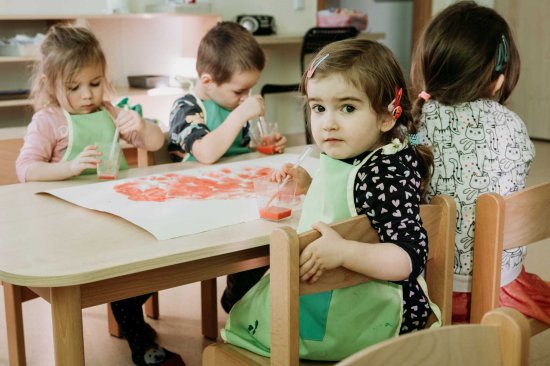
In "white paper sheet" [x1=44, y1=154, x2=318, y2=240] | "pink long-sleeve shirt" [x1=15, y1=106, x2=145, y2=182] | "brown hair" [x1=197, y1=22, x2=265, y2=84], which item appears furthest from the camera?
"brown hair" [x1=197, y1=22, x2=265, y2=84]

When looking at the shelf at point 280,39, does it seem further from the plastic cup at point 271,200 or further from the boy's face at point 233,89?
the plastic cup at point 271,200

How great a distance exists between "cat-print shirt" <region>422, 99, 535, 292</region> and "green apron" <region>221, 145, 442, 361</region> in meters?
0.34

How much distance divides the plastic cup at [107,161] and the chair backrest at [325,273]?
2.77ft

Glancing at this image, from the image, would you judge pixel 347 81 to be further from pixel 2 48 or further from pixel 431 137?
pixel 2 48

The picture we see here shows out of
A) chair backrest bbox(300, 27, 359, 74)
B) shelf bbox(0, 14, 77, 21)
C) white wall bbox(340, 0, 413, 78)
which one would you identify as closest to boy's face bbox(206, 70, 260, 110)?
shelf bbox(0, 14, 77, 21)

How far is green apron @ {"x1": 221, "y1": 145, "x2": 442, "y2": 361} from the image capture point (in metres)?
1.25

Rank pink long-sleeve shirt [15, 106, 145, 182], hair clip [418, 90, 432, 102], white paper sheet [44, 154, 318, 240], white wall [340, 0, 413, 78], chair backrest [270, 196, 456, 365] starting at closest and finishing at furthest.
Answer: chair backrest [270, 196, 456, 365]
white paper sheet [44, 154, 318, 240]
hair clip [418, 90, 432, 102]
pink long-sleeve shirt [15, 106, 145, 182]
white wall [340, 0, 413, 78]

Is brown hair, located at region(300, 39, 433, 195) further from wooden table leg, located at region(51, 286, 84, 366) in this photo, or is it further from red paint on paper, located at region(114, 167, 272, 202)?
wooden table leg, located at region(51, 286, 84, 366)

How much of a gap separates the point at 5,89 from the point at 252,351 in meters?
3.70

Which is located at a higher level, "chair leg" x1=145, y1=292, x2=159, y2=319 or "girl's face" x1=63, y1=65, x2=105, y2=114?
"girl's face" x1=63, y1=65, x2=105, y2=114

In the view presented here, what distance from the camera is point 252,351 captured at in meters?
1.30

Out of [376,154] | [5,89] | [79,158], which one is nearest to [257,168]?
[79,158]

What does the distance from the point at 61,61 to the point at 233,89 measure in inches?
21.0

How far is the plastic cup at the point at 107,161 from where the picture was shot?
70.9 inches
